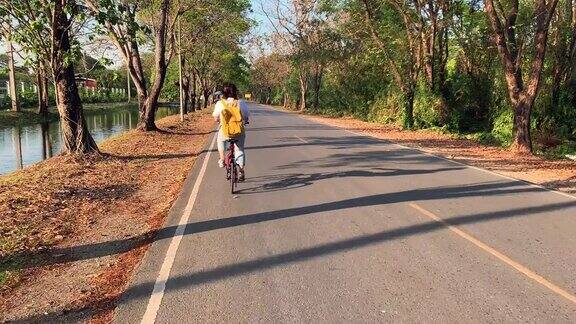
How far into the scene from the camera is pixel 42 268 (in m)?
5.91

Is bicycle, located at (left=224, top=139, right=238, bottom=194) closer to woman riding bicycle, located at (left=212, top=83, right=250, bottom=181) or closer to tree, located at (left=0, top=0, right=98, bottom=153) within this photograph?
woman riding bicycle, located at (left=212, top=83, right=250, bottom=181)

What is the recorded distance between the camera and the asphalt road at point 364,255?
15.4 feet

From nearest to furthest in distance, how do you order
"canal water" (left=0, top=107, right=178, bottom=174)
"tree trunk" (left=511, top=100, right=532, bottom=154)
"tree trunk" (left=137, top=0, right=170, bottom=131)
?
1. "tree trunk" (left=511, top=100, right=532, bottom=154)
2. "canal water" (left=0, top=107, right=178, bottom=174)
3. "tree trunk" (left=137, top=0, right=170, bottom=131)

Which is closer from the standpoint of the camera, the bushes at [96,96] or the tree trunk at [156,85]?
the tree trunk at [156,85]

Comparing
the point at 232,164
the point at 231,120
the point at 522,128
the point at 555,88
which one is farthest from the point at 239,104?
the point at 555,88

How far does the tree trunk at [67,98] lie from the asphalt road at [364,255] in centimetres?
441

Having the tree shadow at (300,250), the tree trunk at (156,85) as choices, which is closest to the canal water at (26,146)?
the tree trunk at (156,85)

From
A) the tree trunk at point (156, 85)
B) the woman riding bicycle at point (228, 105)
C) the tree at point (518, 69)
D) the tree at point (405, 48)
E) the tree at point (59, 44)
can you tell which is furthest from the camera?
the tree at point (405, 48)

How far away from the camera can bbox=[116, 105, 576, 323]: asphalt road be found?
469cm

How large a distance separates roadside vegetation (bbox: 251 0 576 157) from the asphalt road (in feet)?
24.4

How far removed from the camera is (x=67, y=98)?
44.3 ft

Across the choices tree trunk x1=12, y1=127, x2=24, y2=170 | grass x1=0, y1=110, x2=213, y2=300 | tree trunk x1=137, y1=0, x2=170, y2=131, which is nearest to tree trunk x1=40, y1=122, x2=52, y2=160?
tree trunk x1=12, y1=127, x2=24, y2=170

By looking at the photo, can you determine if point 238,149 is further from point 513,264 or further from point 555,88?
point 555,88

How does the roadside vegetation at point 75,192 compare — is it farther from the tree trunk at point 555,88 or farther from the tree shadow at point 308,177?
the tree trunk at point 555,88
